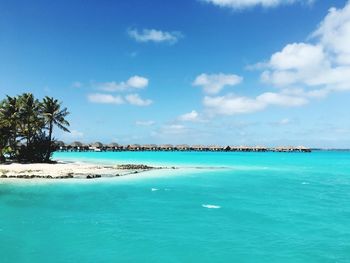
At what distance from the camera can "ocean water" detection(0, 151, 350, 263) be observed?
55.4 feet

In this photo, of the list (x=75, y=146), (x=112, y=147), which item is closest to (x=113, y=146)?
(x=112, y=147)

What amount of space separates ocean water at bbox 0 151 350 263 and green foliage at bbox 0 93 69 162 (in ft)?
81.2

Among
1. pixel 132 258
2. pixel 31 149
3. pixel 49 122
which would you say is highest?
pixel 49 122

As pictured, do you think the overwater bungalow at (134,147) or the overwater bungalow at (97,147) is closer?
the overwater bungalow at (97,147)

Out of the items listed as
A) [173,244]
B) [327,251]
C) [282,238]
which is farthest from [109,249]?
[327,251]

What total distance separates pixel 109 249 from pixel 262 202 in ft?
54.4

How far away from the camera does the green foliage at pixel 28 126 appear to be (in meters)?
58.4

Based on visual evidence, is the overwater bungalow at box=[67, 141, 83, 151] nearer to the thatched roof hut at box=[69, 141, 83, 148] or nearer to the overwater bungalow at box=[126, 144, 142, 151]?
the thatched roof hut at box=[69, 141, 83, 148]

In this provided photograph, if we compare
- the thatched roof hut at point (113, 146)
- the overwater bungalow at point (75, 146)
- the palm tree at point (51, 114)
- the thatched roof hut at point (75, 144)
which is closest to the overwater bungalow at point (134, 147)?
the thatched roof hut at point (113, 146)

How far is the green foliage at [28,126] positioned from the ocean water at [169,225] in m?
24.7

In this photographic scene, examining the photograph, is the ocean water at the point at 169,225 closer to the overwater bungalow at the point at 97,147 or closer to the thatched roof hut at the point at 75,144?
the thatched roof hut at the point at 75,144

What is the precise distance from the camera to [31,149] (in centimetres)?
6062

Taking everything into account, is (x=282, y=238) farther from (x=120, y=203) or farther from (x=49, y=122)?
(x=49, y=122)

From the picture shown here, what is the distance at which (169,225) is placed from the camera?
21938 mm
